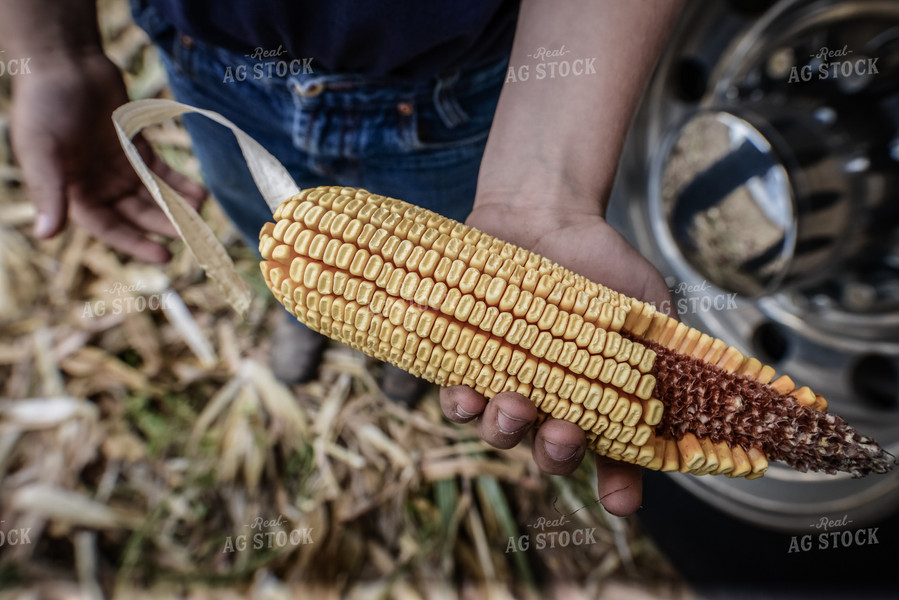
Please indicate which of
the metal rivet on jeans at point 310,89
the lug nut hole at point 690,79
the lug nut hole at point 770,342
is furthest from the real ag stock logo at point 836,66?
the metal rivet on jeans at point 310,89

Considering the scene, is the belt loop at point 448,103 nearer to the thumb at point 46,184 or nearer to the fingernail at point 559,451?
the fingernail at point 559,451

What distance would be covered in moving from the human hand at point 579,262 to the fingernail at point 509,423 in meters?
0.04

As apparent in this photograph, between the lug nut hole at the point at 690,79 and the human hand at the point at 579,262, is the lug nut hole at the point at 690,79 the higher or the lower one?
the higher one

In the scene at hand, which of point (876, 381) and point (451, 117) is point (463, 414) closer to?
point (451, 117)

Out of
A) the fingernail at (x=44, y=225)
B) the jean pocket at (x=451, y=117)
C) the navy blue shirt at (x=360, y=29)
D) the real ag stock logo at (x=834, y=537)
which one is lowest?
→ the real ag stock logo at (x=834, y=537)

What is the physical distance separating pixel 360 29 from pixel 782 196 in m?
1.21

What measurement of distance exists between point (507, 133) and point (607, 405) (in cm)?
55

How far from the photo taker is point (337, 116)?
3.29 ft

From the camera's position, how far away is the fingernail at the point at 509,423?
2.47 ft

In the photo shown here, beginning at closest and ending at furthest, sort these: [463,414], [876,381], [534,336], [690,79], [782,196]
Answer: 1. [534,336]
2. [463,414]
3. [876,381]
4. [782,196]
5. [690,79]

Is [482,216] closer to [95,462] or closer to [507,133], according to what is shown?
[507,133]

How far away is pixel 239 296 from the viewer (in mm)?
1042

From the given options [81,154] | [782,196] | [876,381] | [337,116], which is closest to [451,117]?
[337,116]

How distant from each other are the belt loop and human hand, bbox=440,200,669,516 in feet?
0.70
